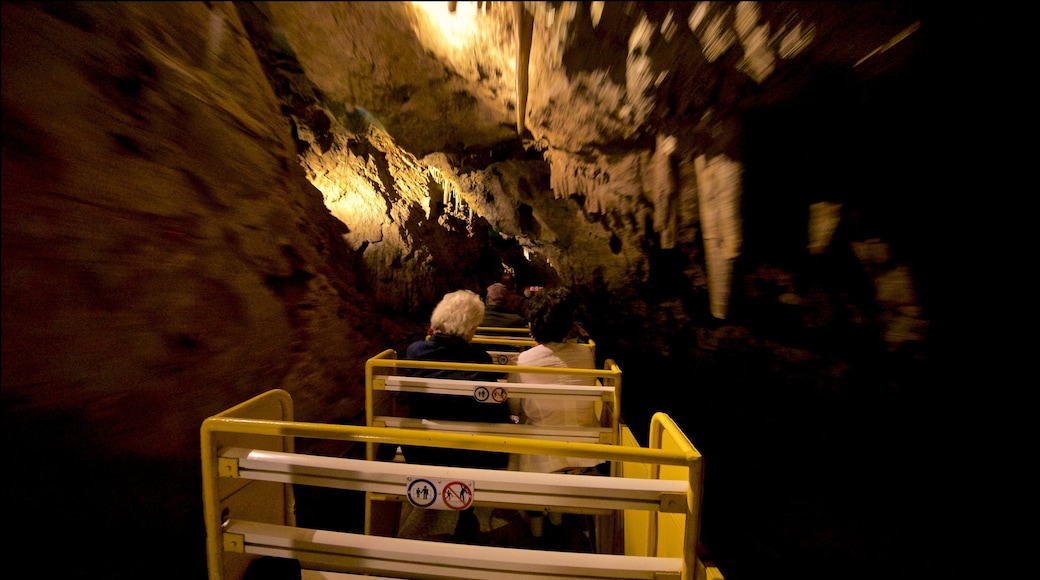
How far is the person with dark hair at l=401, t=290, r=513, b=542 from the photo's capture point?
205 centimetres

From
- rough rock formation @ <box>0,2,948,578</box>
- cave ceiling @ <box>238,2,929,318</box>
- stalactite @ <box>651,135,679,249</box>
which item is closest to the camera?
rough rock formation @ <box>0,2,948,578</box>

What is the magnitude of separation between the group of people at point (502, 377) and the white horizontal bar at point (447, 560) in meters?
0.93

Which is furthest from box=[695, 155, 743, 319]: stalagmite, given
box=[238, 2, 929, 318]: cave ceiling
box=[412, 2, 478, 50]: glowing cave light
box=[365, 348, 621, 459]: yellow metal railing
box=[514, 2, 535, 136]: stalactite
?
box=[412, 2, 478, 50]: glowing cave light

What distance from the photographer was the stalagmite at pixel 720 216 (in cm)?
190

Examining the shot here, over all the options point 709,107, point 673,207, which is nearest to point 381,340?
point 673,207

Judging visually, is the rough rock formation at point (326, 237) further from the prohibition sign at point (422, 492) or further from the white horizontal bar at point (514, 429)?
the prohibition sign at point (422, 492)

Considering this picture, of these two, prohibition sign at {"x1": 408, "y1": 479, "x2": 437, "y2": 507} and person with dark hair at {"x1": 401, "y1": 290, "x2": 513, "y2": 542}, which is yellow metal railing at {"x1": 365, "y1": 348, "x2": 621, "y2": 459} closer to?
person with dark hair at {"x1": 401, "y1": 290, "x2": 513, "y2": 542}

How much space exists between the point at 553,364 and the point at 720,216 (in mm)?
1344

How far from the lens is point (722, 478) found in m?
3.02

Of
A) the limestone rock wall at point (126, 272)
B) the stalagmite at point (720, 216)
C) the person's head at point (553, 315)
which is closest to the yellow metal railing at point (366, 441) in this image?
the limestone rock wall at point (126, 272)

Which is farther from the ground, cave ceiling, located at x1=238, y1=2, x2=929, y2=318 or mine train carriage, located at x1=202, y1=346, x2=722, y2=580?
cave ceiling, located at x1=238, y1=2, x2=929, y2=318

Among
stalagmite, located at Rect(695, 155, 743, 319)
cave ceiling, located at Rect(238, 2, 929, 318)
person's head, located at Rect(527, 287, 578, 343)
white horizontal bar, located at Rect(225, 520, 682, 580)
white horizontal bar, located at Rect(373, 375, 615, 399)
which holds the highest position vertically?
cave ceiling, located at Rect(238, 2, 929, 318)

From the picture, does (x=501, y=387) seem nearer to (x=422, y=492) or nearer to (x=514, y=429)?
(x=514, y=429)

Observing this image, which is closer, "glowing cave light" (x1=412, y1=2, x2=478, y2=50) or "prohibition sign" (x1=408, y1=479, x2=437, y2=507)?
"prohibition sign" (x1=408, y1=479, x2=437, y2=507)
